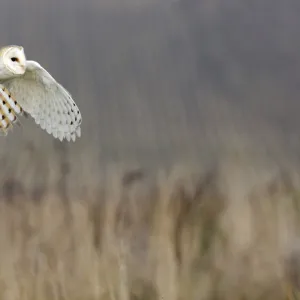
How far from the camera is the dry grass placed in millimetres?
1167

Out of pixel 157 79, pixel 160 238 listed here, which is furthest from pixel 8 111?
pixel 160 238

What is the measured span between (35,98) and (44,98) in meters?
0.02

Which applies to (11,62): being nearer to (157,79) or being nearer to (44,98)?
(44,98)

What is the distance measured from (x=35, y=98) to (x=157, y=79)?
34 centimetres

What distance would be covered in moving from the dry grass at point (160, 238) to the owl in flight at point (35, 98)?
187mm

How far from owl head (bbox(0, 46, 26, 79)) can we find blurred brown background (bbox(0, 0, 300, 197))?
14 centimetres

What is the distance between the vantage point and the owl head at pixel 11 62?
109 centimetres

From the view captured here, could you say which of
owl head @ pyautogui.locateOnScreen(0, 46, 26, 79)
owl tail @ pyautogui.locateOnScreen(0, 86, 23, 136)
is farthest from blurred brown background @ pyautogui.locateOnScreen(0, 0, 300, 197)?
owl head @ pyautogui.locateOnScreen(0, 46, 26, 79)

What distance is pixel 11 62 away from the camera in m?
1.09

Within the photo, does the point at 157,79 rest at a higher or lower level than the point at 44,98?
higher

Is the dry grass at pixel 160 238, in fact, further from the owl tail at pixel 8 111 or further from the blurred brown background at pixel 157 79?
the owl tail at pixel 8 111

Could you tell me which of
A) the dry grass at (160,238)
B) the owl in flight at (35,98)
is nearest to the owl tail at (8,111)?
the owl in flight at (35,98)

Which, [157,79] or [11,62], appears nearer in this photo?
[11,62]

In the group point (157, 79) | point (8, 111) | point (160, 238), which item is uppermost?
point (157, 79)
